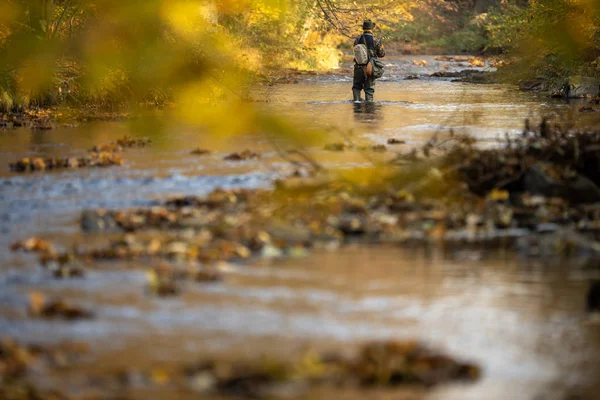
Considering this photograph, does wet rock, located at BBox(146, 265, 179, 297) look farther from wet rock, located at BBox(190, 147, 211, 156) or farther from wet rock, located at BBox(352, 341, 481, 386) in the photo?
wet rock, located at BBox(190, 147, 211, 156)

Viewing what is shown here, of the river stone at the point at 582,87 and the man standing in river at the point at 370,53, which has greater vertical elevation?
the man standing in river at the point at 370,53

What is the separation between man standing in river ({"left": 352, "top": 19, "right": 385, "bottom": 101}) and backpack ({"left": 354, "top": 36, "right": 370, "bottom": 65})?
0.35 ft

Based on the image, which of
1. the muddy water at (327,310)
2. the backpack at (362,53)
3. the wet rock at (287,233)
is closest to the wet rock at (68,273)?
the muddy water at (327,310)

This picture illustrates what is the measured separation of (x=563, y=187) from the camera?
9.44 m

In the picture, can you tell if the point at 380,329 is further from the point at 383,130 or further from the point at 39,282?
the point at 383,130

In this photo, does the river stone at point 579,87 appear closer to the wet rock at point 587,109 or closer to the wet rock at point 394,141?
the wet rock at point 587,109

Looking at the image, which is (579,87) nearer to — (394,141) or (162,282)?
(394,141)

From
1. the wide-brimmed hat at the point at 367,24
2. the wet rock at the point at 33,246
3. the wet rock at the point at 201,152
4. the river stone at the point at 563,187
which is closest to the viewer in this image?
the wet rock at the point at 33,246

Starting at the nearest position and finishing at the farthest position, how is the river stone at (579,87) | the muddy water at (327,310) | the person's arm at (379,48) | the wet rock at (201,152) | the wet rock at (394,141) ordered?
1. the muddy water at (327,310)
2. the wet rock at (201,152)
3. the wet rock at (394,141)
4. the person's arm at (379,48)
5. the river stone at (579,87)

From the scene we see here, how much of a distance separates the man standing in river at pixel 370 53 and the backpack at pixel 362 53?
107 millimetres

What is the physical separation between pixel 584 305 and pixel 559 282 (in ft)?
2.09

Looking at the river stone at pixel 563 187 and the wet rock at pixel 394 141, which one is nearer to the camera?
the river stone at pixel 563 187

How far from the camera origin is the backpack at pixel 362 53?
24.5m

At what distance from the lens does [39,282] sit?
6.57 metres
